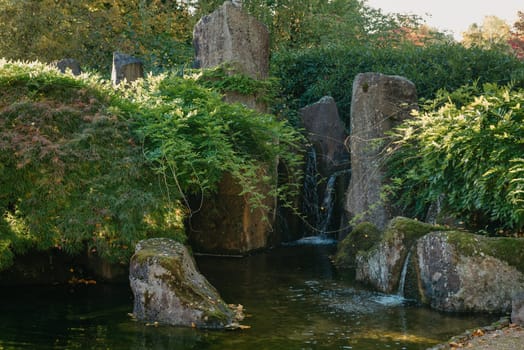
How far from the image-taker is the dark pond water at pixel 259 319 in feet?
20.2

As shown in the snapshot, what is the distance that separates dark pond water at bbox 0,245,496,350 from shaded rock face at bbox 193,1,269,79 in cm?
411

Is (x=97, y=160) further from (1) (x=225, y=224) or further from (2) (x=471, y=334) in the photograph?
(2) (x=471, y=334)

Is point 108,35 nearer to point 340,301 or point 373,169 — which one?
point 373,169

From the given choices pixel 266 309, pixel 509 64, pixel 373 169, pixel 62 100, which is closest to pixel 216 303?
pixel 266 309

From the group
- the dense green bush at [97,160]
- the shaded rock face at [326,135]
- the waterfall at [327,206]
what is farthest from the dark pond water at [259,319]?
the shaded rock face at [326,135]

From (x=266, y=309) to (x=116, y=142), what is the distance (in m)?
2.75

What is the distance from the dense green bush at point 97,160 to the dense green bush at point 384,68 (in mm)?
5512

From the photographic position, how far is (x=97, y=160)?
26.4 feet

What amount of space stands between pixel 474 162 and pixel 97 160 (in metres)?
4.69

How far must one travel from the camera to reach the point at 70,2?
17828 mm

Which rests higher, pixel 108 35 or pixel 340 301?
pixel 108 35

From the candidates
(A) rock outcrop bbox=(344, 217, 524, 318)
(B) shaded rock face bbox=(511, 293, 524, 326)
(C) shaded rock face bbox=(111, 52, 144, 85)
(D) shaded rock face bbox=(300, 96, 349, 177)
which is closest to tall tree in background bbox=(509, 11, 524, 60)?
(D) shaded rock face bbox=(300, 96, 349, 177)

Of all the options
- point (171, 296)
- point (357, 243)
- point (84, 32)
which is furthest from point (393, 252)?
point (84, 32)

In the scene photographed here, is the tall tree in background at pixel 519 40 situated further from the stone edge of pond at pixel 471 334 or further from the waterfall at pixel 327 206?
the stone edge of pond at pixel 471 334
